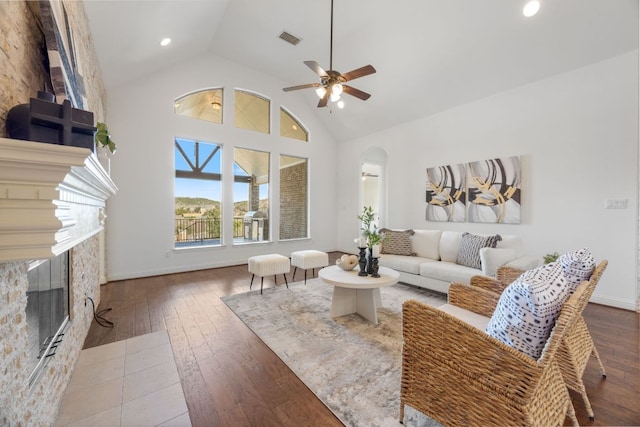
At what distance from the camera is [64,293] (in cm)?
188

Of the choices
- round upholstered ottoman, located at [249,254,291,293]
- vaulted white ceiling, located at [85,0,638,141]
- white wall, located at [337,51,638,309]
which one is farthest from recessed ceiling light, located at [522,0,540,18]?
round upholstered ottoman, located at [249,254,291,293]

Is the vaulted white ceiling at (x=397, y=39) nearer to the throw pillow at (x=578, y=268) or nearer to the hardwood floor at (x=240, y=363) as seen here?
the hardwood floor at (x=240, y=363)

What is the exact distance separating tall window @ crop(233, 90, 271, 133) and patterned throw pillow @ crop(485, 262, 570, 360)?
18.1 ft

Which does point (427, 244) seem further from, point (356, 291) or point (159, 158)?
point (159, 158)

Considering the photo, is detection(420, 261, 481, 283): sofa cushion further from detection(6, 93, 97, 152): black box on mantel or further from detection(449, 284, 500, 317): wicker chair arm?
detection(6, 93, 97, 152): black box on mantel

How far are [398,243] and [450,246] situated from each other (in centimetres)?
76

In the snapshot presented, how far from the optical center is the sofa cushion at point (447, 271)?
3174mm

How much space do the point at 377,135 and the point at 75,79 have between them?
5385mm

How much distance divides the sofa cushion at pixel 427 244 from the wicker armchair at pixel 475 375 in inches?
103

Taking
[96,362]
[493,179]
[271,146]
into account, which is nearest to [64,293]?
[96,362]

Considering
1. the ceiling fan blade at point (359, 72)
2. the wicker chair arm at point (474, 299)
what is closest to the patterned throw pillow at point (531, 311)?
the wicker chair arm at point (474, 299)

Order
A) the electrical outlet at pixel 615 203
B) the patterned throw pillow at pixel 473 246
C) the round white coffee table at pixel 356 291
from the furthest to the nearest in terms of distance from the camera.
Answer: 1. the patterned throw pillow at pixel 473 246
2. the electrical outlet at pixel 615 203
3. the round white coffee table at pixel 356 291

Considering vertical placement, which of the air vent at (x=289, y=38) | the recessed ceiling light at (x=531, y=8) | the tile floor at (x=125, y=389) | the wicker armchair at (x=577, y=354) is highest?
the air vent at (x=289, y=38)

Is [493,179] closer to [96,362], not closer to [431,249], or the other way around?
[431,249]
